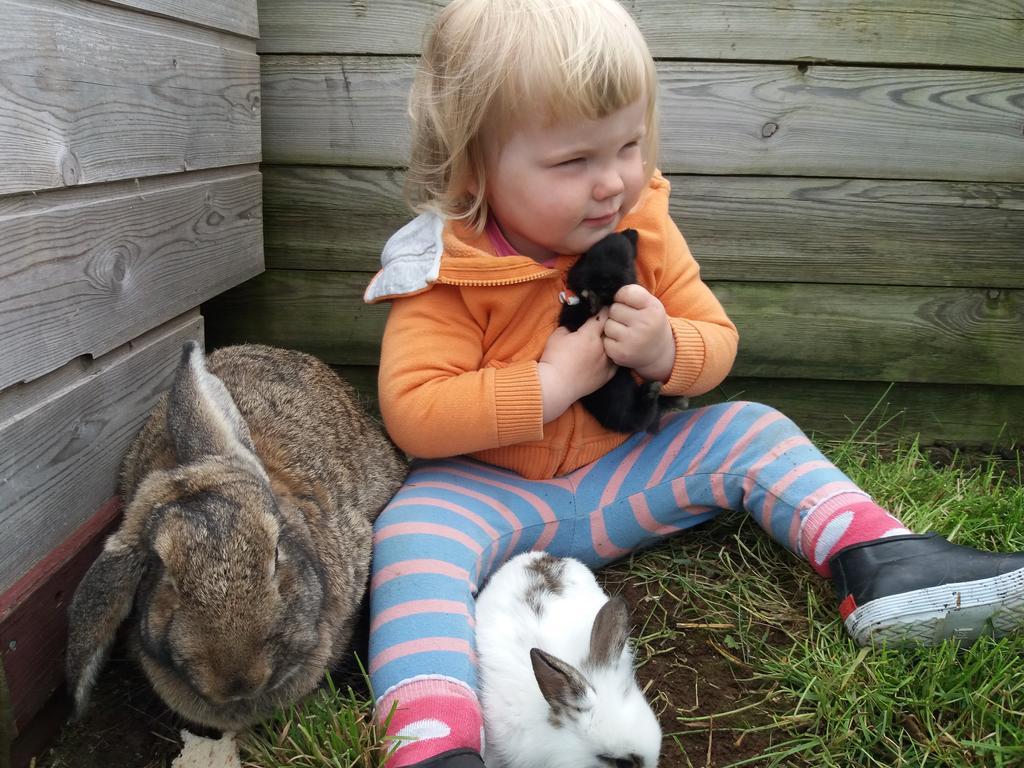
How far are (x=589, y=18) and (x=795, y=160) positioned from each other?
1227 mm

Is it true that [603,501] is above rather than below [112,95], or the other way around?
below

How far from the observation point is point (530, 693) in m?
1.73

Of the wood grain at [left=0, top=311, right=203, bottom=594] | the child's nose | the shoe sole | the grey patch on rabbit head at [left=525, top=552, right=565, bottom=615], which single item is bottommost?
the grey patch on rabbit head at [left=525, top=552, right=565, bottom=615]

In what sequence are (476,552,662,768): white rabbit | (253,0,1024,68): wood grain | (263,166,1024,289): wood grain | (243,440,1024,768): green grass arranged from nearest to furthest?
(476,552,662,768): white rabbit < (243,440,1024,768): green grass < (253,0,1024,68): wood grain < (263,166,1024,289): wood grain

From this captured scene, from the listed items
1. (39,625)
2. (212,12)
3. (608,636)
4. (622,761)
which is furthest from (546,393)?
(212,12)

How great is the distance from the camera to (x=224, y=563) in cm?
153

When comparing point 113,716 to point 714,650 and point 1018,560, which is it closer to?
point 714,650

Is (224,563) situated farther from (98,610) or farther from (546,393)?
(546,393)

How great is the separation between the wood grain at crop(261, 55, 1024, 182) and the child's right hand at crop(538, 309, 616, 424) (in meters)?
0.98

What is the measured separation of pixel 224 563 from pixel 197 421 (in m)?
0.46

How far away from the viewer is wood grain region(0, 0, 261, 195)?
1.69 meters

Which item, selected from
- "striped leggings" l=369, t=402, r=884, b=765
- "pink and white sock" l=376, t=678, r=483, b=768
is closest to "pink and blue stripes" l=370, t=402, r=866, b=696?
"striped leggings" l=369, t=402, r=884, b=765

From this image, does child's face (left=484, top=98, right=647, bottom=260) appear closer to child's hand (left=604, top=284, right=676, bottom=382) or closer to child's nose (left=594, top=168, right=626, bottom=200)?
child's nose (left=594, top=168, right=626, bottom=200)

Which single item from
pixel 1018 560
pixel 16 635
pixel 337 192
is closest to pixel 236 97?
pixel 337 192
